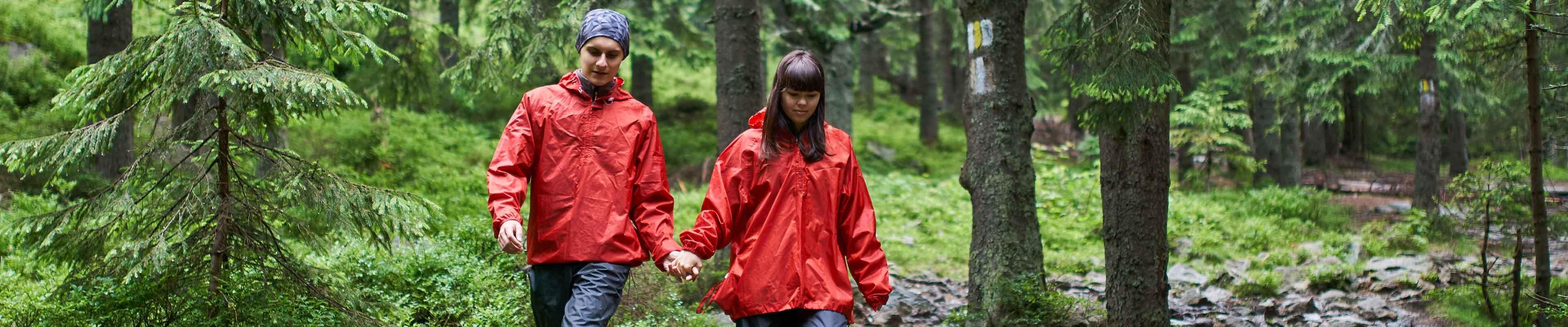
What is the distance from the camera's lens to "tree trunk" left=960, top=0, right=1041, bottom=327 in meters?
6.75

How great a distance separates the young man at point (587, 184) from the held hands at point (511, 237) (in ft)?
0.55

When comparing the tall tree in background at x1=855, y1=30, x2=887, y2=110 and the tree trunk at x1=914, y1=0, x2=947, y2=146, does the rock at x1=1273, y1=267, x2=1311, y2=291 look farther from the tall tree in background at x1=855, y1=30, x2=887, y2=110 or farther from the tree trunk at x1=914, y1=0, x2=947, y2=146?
the tall tree in background at x1=855, y1=30, x2=887, y2=110

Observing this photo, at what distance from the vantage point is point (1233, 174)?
18.1 m

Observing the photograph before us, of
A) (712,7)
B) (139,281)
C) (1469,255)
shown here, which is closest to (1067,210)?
(1469,255)

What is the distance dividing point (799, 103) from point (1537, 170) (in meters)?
6.48

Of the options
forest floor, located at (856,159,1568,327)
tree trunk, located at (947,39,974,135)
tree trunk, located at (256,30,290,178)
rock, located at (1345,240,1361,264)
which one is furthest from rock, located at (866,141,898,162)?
tree trunk, located at (256,30,290,178)

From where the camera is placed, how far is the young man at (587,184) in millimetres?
3830

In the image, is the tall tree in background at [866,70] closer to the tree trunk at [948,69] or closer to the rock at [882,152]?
the tree trunk at [948,69]

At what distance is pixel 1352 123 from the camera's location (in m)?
27.0

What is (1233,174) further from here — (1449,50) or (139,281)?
(139,281)

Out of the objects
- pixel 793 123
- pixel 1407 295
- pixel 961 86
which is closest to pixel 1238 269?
pixel 1407 295

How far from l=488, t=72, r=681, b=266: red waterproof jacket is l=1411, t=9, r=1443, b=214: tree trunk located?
1288 cm

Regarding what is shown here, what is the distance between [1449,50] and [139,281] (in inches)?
698

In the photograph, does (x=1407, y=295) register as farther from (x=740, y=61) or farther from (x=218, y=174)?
(x=218, y=174)
